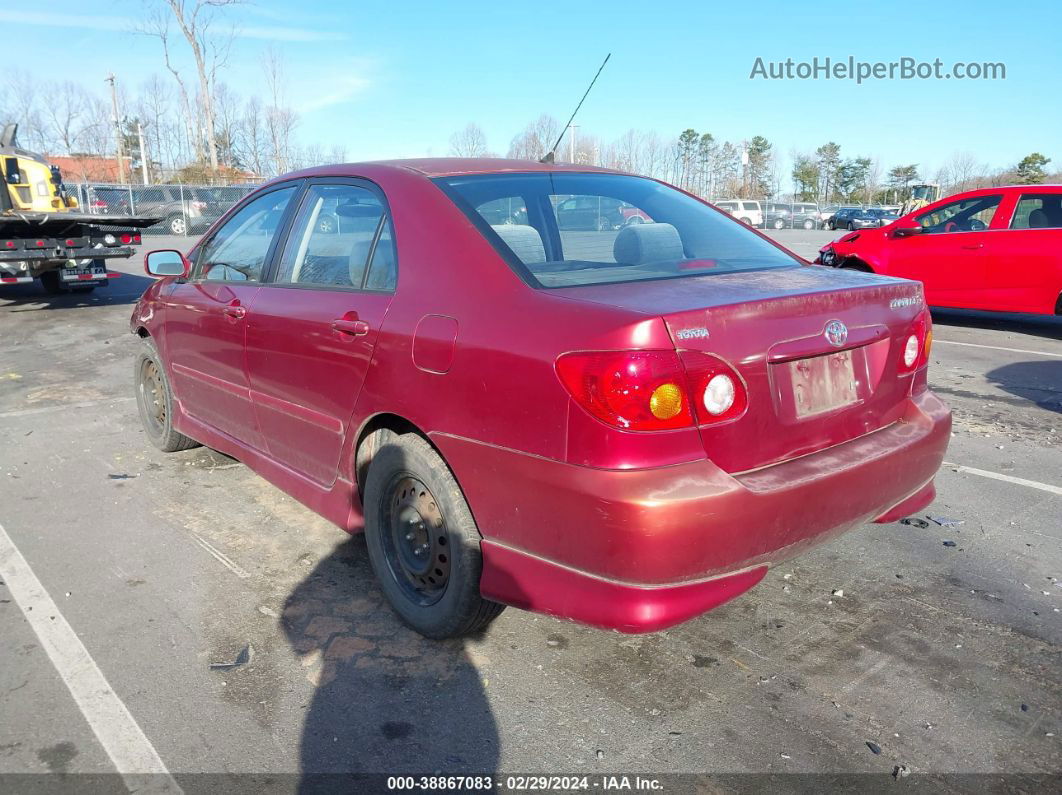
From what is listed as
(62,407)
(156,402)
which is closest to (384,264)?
(156,402)

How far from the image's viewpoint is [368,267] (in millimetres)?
3105

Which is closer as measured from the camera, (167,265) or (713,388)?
(713,388)

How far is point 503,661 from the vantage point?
286cm

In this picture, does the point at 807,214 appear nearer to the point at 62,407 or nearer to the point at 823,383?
the point at 62,407

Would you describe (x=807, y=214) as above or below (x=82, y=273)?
above

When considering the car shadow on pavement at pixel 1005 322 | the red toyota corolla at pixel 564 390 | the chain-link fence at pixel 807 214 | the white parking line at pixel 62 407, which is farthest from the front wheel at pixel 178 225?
the red toyota corolla at pixel 564 390

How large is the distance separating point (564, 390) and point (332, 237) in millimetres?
1595

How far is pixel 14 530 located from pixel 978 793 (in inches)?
165

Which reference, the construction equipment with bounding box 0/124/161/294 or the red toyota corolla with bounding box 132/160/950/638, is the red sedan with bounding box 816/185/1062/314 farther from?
the construction equipment with bounding box 0/124/161/294

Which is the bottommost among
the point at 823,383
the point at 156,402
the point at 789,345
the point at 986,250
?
the point at 156,402

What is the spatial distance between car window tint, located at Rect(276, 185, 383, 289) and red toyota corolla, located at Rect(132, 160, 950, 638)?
13 mm

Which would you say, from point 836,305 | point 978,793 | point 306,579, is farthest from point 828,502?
point 306,579

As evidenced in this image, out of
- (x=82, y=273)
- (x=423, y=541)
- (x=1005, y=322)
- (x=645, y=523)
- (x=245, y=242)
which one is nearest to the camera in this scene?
(x=645, y=523)

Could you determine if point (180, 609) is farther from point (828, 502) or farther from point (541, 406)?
point (828, 502)
